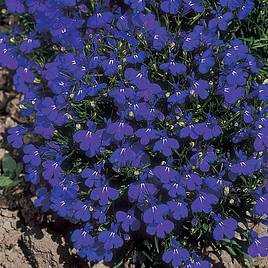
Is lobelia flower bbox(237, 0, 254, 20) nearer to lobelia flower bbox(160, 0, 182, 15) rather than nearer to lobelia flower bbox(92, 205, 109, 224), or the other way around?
lobelia flower bbox(160, 0, 182, 15)

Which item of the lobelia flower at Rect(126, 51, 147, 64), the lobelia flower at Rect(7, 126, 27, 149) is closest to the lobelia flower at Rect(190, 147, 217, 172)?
the lobelia flower at Rect(126, 51, 147, 64)

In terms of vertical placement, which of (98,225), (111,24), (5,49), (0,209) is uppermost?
(111,24)

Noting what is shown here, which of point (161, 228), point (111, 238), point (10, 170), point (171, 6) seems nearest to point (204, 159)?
point (161, 228)

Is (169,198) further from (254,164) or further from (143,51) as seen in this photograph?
(143,51)

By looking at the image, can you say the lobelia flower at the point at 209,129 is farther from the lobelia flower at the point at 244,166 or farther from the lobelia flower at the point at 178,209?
the lobelia flower at the point at 178,209

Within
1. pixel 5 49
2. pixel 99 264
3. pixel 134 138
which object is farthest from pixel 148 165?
pixel 5 49

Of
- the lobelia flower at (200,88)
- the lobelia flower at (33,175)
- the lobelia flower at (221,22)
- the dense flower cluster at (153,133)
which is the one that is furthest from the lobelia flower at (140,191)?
the lobelia flower at (221,22)

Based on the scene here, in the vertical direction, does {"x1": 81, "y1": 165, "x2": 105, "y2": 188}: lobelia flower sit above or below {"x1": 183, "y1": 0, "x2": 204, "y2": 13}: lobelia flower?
below

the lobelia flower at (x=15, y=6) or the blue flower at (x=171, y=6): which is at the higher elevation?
the blue flower at (x=171, y=6)
